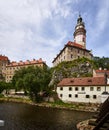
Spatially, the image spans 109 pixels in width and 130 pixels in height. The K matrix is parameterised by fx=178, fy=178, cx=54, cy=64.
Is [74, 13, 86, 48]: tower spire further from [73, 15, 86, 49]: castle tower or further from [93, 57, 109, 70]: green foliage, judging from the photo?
[93, 57, 109, 70]: green foliage

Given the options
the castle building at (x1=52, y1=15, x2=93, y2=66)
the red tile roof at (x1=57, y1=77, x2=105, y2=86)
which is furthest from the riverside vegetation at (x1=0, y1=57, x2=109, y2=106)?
the red tile roof at (x1=57, y1=77, x2=105, y2=86)

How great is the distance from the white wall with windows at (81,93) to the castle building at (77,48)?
98.3 ft

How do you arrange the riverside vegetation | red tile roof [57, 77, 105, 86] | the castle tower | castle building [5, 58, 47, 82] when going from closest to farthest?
red tile roof [57, 77, 105, 86], the riverside vegetation, the castle tower, castle building [5, 58, 47, 82]

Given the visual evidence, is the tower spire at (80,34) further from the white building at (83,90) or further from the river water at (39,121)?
the river water at (39,121)

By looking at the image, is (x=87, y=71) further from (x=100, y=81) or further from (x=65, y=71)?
(x=100, y=81)

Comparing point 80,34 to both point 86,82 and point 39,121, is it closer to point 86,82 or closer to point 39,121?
point 86,82

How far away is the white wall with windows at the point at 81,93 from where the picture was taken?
49.9 m

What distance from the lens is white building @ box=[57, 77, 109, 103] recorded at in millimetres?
49938

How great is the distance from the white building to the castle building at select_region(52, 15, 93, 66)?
29.1m

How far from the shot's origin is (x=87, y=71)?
76188 millimetres

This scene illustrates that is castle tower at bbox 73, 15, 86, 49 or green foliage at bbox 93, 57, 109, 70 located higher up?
castle tower at bbox 73, 15, 86, 49

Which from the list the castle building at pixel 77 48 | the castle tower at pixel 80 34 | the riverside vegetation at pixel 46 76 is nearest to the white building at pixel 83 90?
the riverside vegetation at pixel 46 76

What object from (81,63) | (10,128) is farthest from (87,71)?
(10,128)

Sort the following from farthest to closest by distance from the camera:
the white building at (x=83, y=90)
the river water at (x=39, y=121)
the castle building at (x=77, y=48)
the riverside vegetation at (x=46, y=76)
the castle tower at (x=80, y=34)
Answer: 1. the castle tower at (x=80, y=34)
2. the castle building at (x=77, y=48)
3. the riverside vegetation at (x=46, y=76)
4. the white building at (x=83, y=90)
5. the river water at (x=39, y=121)
